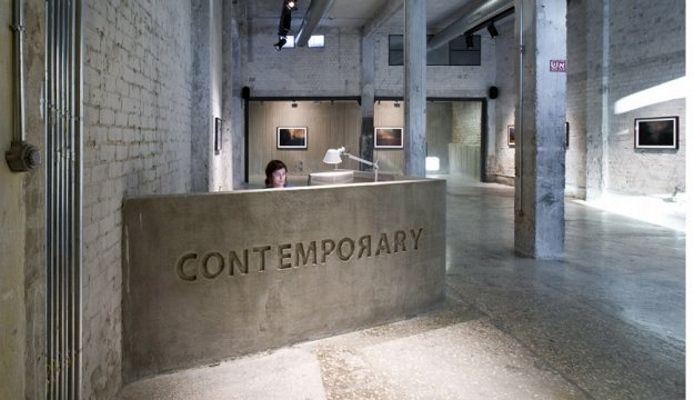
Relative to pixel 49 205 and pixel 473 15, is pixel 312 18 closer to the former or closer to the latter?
pixel 473 15

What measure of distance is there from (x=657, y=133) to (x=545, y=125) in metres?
6.47

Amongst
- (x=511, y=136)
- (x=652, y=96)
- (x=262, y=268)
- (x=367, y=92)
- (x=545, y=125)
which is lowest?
(x=262, y=268)

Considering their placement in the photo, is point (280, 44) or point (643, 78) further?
point (280, 44)

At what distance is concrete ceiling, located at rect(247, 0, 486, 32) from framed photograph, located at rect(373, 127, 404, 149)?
4.56 m

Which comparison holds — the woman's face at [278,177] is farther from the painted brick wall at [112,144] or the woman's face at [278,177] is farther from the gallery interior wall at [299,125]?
the gallery interior wall at [299,125]

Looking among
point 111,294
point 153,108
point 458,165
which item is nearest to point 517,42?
point 153,108

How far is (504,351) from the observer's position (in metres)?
4.09

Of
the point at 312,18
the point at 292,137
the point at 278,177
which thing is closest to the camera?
the point at 278,177

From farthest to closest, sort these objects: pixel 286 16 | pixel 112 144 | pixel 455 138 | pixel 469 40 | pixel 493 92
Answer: pixel 455 138
pixel 493 92
pixel 469 40
pixel 286 16
pixel 112 144

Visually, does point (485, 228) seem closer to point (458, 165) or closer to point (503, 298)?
point (503, 298)

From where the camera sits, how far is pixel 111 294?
3301mm

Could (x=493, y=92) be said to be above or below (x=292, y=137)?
above

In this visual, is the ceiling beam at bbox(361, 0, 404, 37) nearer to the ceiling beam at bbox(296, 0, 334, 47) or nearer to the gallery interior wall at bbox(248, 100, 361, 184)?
the ceiling beam at bbox(296, 0, 334, 47)

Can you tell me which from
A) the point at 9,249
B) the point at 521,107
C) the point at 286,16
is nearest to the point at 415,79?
the point at 521,107
